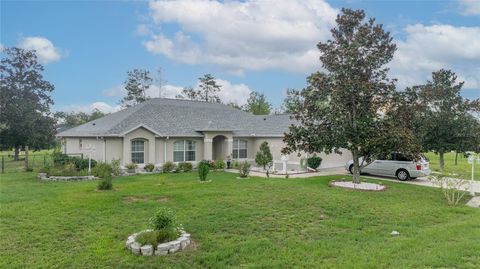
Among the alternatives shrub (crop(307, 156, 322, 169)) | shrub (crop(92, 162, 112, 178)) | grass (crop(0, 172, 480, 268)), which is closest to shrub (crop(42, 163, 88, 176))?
shrub (crop(92, 162, 112, 178))

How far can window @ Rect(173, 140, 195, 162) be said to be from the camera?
79.3 ft

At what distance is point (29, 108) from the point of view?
3675cm

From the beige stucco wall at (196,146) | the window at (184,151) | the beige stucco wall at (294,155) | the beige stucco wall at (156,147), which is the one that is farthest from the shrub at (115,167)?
the beige stucco wall at (294,155)

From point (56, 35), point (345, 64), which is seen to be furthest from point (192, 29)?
point (345, 64)

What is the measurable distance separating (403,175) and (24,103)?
37499 mm

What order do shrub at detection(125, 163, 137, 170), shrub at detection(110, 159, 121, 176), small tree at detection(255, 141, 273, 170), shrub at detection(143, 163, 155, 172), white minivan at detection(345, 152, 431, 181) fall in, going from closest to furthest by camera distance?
white minivan at detection(345, 152, 431, 181)
shrub at detection(110, 159, 121, 176)
shrub at detection(125, 163, 137, 170)
shrub at detection(143, 163, 155, 172)
small tree at detection(255, 141, 273, 170)

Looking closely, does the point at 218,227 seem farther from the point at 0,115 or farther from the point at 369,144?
the point at 0,115

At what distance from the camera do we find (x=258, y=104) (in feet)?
201

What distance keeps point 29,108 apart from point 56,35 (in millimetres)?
22902

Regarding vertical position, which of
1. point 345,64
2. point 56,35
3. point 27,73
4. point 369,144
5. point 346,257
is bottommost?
Answer: point 346,257

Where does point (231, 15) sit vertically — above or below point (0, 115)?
above

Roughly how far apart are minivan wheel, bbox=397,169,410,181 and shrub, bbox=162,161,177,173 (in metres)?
14.1

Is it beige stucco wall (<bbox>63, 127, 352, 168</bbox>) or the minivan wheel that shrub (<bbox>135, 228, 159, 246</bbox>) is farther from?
the minivan wheel

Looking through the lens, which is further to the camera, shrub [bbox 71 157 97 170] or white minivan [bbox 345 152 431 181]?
shrub [bbox 71 157 97 170]
